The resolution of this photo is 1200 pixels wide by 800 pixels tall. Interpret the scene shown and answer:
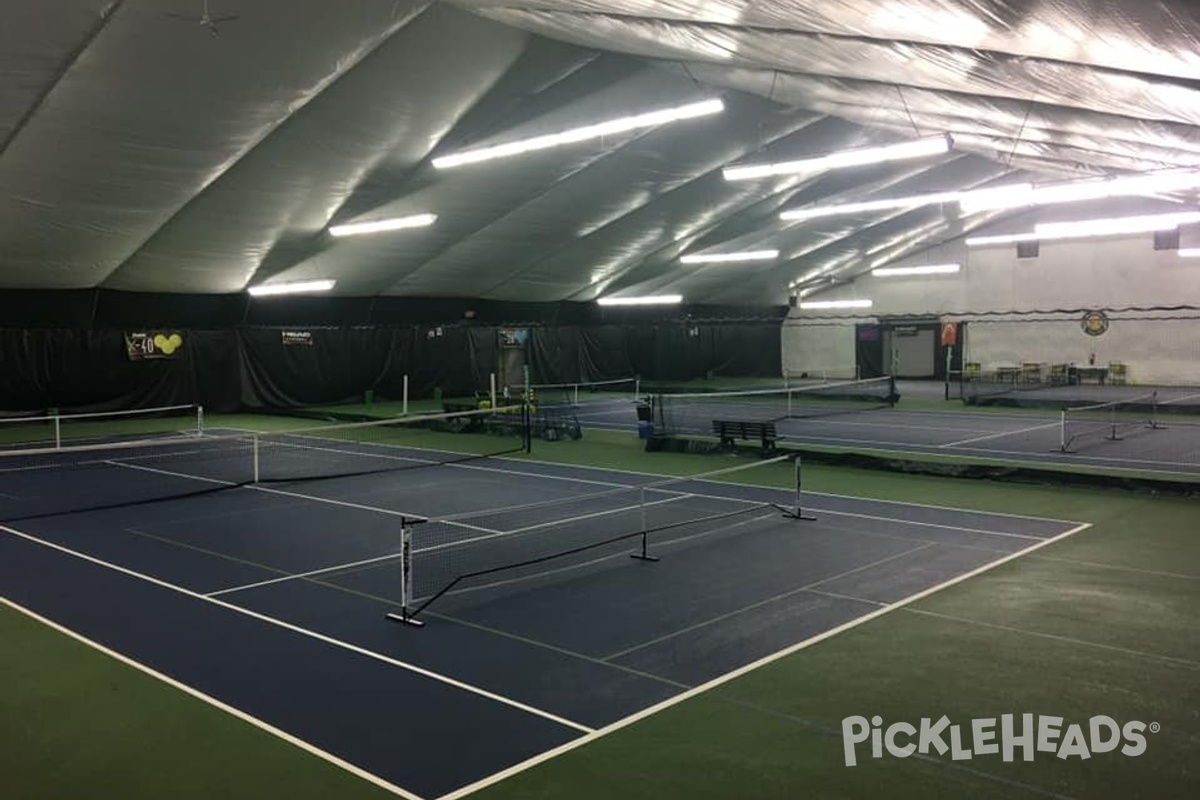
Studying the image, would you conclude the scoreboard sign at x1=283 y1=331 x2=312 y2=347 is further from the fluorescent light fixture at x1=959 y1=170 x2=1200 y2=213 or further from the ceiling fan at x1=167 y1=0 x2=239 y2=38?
the fluorescent light fixture at x1=959 y1=170 x2=1200 y2=213

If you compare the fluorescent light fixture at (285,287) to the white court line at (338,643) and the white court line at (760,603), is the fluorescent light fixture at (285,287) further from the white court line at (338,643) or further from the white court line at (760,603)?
the white court line at (760,603)

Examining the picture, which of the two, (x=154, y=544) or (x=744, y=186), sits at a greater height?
(x=744, y=186)

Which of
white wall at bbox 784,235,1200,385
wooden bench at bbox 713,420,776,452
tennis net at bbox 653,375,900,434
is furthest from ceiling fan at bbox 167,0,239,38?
white wall at bbox 784,235,1200,385

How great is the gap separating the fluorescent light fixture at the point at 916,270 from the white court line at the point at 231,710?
126 feet

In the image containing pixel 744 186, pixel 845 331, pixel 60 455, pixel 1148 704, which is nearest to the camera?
pixel 1148 704

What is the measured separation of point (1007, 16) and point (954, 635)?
16.4ft

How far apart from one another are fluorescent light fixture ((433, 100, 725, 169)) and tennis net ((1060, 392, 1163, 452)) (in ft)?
33.2

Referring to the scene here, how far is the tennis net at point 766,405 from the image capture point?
88.0 feet

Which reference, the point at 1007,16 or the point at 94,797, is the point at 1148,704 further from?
the point at 94,797

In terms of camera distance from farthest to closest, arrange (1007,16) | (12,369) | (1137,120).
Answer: (12,369)
(1137,120)
(1007,16)

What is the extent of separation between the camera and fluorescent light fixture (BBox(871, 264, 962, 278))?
41250 millimetres

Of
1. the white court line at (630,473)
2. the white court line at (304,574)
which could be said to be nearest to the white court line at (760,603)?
the white court line at (630,473)

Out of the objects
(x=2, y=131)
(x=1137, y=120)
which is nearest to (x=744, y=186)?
(x=1137, y=120)

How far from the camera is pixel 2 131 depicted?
16.0 m
